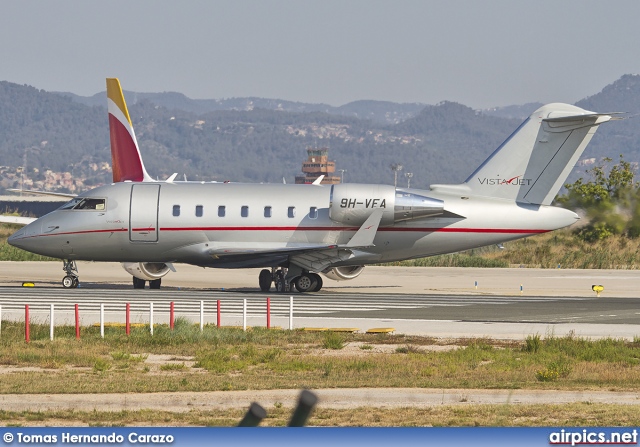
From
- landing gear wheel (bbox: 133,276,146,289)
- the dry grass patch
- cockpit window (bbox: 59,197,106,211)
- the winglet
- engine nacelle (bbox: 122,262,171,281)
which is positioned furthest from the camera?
landing gear wheel (bbox: 133,276,146,289)

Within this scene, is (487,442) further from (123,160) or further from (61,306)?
(123,160)

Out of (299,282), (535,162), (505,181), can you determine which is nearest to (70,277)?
(299,282)

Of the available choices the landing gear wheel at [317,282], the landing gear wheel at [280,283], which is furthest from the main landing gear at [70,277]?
the landing gear wheel at [317,282]

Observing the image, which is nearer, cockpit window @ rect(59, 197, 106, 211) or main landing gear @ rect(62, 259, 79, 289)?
cockpit window @ rect(59, 197, 106, 211)

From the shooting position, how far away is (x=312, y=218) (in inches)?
1713

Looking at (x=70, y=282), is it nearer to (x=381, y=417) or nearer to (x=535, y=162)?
(x=535, y=162)

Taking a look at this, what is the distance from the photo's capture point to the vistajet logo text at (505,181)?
44094 mm

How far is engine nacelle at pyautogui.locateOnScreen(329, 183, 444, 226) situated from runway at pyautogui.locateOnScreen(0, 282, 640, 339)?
2.92m

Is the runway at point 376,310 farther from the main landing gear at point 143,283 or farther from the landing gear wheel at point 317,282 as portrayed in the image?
the main landing gear at point 143,283

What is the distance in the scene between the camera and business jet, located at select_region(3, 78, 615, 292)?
4312cm

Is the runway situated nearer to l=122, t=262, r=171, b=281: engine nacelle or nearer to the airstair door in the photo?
l=122, t=262, r=171, b=281: engine nacelle

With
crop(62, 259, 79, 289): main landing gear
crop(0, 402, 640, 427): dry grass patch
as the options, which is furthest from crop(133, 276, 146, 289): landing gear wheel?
crop(0, 402, 640, 427): dry grass patch

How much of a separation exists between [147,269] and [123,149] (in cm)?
1118

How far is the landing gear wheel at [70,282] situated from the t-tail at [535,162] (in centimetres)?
1446
